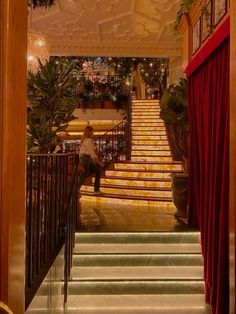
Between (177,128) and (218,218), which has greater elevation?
(177,128)

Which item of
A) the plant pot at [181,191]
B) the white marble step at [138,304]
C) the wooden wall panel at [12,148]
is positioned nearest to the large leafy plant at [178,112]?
the plant pot at [181,191]

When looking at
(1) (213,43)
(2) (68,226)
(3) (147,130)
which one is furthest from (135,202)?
(3) (147,130)

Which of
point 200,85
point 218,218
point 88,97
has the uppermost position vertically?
point 88,97

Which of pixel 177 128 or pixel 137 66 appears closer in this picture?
pixel 177 128

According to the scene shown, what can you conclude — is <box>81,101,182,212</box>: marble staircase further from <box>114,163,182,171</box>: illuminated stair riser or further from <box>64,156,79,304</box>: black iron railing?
<box>64,156,79,304</box>: black iron railing

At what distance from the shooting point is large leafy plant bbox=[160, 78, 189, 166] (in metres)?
5.34

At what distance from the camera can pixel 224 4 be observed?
313cm

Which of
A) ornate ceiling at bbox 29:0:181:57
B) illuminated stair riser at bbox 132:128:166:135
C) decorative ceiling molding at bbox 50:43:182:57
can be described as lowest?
illuminated stair riser at bbox 132:128:166:135

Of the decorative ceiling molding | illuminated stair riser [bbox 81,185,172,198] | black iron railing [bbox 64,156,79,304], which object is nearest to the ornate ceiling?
the decorative ceiling molding

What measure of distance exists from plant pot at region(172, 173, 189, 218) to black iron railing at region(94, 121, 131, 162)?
405 centimetres

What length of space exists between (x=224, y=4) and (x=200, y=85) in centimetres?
110

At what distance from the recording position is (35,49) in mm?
5473

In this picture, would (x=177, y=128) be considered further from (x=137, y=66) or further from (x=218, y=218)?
(x=137, y=66)

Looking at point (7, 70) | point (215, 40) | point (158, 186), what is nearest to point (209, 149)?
point (215, 40)
